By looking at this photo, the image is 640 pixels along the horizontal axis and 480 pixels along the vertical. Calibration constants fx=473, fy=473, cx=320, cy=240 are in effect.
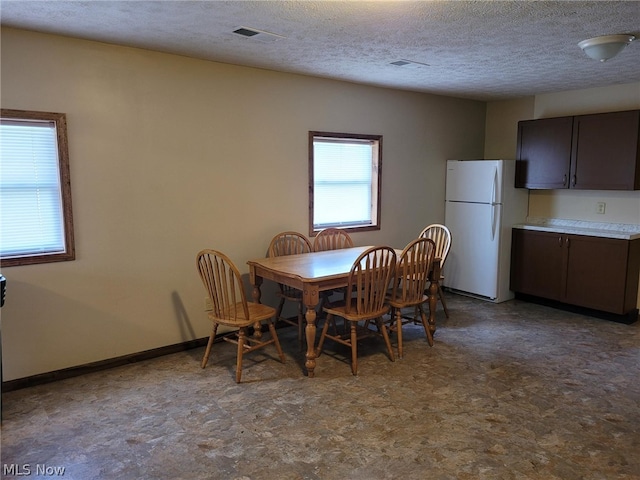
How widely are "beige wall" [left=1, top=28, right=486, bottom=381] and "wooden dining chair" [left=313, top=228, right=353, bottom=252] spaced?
20 centimetres

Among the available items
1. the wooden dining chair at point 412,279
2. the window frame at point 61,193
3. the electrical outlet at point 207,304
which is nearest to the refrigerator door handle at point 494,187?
the wooden dining chair at point 412,279

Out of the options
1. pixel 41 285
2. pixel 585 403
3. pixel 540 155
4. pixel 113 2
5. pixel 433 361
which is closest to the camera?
pixel 113 2

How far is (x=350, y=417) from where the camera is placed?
2.73 m

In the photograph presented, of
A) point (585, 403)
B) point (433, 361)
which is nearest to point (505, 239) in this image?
point (433, 361)

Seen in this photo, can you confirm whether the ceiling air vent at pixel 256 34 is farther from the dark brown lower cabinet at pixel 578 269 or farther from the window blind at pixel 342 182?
the dark brown lower cabinet at pixel 578 269

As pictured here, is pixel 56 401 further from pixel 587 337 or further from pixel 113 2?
pixel 587 337

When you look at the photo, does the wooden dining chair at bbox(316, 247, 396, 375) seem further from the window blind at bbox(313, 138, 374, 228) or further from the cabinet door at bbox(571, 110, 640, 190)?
the cabinet door at bbox(571, 110, 640, 190)

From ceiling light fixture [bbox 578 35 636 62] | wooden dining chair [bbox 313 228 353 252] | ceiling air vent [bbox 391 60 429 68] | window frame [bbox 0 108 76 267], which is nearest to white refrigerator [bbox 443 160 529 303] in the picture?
wooden dining chair [bbox 313 228 353 252]

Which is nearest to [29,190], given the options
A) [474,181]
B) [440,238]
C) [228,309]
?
[228,309]

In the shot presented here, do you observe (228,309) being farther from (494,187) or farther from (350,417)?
(494,187)

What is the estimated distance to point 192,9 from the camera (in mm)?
2479

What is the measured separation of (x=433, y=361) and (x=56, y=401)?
2552 mm

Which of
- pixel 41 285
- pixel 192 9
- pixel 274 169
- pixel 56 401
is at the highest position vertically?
pixel 192 9

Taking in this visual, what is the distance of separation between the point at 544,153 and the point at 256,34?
3.35 meters
